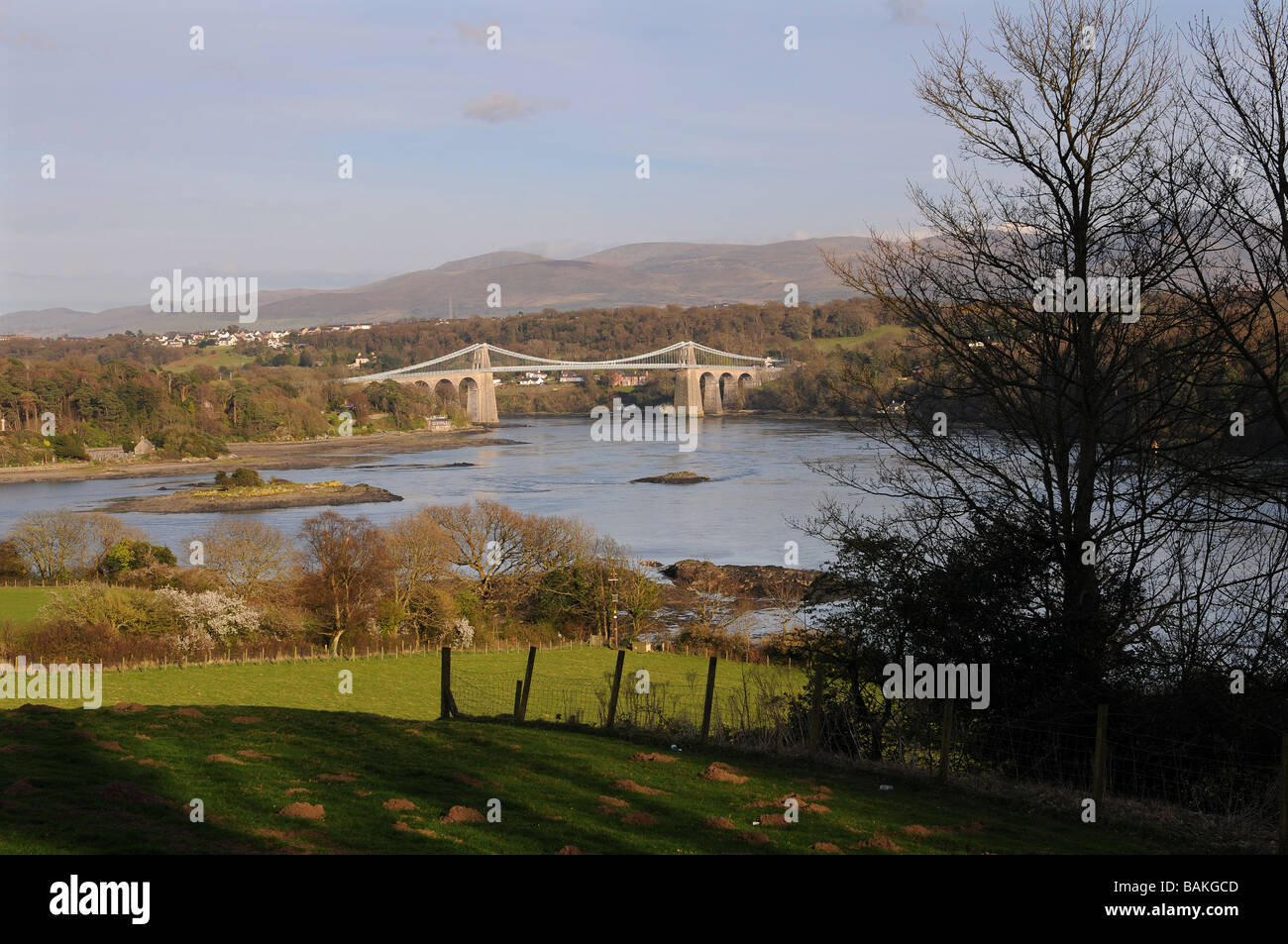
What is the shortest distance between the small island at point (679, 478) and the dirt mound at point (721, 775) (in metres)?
38.4

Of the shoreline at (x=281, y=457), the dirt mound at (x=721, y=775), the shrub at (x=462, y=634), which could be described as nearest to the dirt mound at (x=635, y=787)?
the dirt mound at (x=721, y=775)

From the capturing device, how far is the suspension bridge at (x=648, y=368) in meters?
80.4

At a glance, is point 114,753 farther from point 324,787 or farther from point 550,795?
point 550,795

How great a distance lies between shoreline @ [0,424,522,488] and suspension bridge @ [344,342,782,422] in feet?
17.6

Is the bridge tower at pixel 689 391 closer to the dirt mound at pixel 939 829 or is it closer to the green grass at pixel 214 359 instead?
the green grass at pixel 214 359

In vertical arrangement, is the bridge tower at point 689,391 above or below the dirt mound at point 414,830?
above

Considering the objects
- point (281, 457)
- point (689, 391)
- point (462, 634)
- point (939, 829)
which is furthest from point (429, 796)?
point (689, 391)

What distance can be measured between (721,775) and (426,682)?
11.3m

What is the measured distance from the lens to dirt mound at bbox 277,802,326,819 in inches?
183

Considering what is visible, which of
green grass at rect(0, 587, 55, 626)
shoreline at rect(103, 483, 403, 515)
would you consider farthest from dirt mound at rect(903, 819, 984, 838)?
shoreline at rect(103, 483, 403, 515)

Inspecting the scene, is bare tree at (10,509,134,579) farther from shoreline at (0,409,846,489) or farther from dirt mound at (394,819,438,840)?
shoreline at (0,409,846,489)

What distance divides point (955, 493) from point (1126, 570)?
177cm
